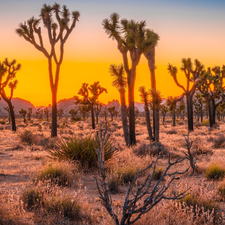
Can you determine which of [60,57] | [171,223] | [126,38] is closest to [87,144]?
[171,223]

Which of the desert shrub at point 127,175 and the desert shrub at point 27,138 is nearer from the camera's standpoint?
the desert shrub at point 127,175

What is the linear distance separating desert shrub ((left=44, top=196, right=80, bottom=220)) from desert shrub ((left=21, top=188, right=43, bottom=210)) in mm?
207

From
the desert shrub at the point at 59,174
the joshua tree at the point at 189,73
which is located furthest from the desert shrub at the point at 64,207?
the joshua tree at the point at 189,73

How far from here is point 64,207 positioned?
443 centimetres

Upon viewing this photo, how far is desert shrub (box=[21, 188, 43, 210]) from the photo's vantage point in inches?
180

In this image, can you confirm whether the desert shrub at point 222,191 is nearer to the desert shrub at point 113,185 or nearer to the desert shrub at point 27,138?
the desert shrub at point 113,185

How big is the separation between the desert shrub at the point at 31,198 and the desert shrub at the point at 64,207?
21 cm

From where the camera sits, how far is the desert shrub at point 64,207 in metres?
4.34

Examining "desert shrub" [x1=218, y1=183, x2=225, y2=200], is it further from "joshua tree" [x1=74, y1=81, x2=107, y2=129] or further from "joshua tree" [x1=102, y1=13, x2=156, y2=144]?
"joshua tree" [x1=74, y1=81, x2=107, y2=129]

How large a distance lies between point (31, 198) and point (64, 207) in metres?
0.80

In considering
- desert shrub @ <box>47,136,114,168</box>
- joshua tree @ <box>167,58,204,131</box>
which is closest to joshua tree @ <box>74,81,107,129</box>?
joshua tree @ <box>167,58,204,131</box>

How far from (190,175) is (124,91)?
961 centimetres

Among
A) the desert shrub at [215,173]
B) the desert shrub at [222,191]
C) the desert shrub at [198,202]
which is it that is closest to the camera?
the desert shrub at [198,202]

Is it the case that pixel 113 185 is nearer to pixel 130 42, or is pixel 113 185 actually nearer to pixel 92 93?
pixel 130 42
